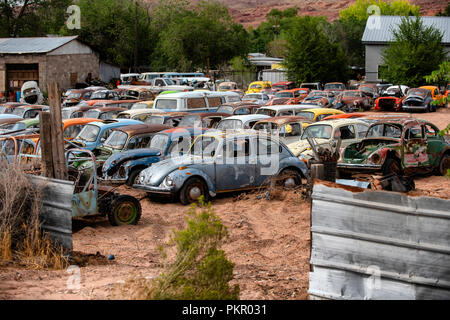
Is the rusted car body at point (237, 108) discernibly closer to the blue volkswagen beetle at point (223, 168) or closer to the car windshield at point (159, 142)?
the car windshield at point (159, 142)

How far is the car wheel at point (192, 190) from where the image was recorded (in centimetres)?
1227

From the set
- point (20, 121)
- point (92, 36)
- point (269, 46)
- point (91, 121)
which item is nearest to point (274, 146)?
point (91, 121)

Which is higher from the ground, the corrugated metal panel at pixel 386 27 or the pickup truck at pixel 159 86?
the corrugated metal panel at pixel 386 27

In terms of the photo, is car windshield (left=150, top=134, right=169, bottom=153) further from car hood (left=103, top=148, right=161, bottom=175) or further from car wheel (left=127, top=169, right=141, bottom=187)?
car wheel (left=127, top=169, right=141, bottom=187)

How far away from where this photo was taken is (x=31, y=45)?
42938 mm

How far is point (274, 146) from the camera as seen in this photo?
44.0 feet

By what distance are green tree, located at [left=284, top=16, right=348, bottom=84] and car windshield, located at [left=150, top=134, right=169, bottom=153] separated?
3182 centimetres

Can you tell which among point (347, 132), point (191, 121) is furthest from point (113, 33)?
point (347, 132)

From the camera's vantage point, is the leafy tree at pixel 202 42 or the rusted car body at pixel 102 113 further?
the leafy tree at pixel 202 42

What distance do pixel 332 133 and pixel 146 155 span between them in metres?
→ 5.25

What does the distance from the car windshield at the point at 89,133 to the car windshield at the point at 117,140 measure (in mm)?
724

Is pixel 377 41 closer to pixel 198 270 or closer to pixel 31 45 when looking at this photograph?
pixel 31 45

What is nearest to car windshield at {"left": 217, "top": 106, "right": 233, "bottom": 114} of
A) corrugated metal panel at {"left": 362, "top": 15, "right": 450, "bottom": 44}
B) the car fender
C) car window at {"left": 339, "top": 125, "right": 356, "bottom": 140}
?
car window at {"left": 339, "top": 125, "right": 356, "bottom": 140}

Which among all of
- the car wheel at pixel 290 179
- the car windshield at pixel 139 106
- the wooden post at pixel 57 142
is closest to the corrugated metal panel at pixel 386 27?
the car windshield at pixel 139 106
